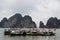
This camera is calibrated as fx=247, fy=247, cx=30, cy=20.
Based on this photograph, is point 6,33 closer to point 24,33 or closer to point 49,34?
point 24,33

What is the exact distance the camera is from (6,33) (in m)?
144

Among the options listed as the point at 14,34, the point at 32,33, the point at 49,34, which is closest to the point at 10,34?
the point at 14,34

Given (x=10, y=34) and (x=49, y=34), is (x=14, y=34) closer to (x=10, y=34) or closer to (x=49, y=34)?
(x=10, y=34)

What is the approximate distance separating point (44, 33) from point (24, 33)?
12470 millimetres

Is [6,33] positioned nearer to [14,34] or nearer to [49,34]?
[14,34]

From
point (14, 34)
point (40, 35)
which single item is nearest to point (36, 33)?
point (40, 35)

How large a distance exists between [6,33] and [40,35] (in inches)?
785

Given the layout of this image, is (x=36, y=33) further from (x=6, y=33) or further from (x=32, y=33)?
(x=6, y=33)

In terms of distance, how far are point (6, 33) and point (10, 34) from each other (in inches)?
169

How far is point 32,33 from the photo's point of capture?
140 metres

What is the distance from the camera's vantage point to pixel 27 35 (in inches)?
5512

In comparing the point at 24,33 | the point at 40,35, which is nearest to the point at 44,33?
the point at 40,35

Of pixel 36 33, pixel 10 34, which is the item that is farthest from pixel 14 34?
pixel 36 33

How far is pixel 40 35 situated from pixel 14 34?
1496cm
